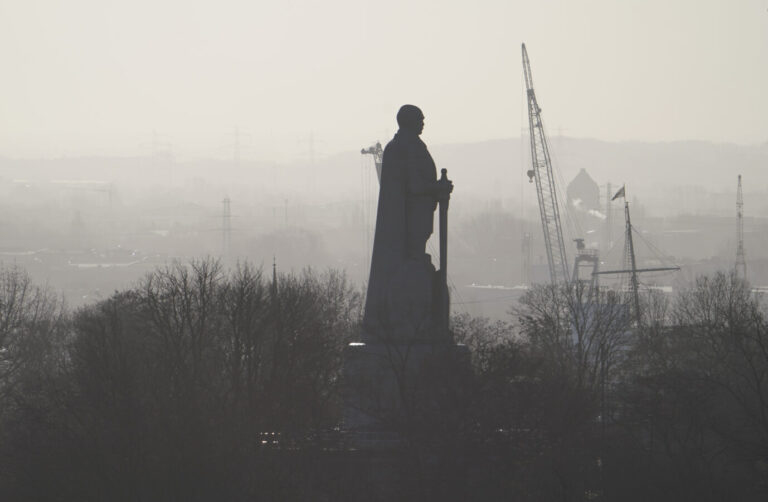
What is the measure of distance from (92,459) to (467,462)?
7588 mm

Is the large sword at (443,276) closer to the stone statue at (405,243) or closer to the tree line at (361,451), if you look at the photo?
the stone statue at (405,243)

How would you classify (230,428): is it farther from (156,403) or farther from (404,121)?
(404,121)

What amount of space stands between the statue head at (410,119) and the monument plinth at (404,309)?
0.07ft

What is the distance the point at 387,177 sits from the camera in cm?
3831

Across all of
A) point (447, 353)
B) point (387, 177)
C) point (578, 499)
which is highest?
point (387, 177)

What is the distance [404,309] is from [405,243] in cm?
151

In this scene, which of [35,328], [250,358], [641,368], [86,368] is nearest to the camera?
[86,368]

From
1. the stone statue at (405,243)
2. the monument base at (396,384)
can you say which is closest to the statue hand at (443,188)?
the stone statue at (405,243)

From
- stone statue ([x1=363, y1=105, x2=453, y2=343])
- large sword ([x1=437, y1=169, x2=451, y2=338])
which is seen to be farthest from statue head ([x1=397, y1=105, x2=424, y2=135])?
large sword ([x1=437, y1=169, x2=451, y2=338])

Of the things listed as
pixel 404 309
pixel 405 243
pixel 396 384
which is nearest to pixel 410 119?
pixel 405 243

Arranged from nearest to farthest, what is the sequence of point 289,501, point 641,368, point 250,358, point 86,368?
point 289,501, point 86,368, point 250,358, point 641,368

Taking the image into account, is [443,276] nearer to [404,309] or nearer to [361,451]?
[404,309]

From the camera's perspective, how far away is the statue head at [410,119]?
38.4 meters

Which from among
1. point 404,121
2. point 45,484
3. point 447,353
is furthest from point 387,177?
point 45,484
